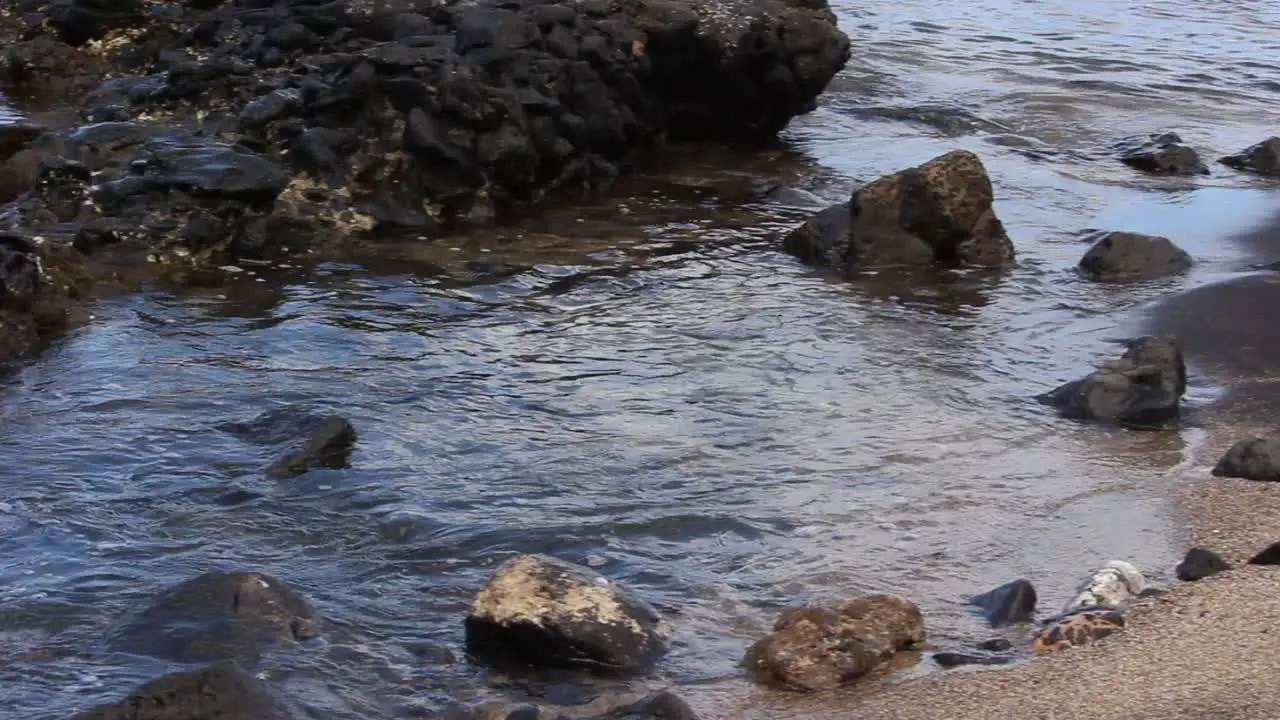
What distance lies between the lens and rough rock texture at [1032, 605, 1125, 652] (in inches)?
189

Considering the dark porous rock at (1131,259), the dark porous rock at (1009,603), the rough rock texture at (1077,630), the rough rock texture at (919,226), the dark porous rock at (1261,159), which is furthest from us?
the dark porous rock at (1261,159)

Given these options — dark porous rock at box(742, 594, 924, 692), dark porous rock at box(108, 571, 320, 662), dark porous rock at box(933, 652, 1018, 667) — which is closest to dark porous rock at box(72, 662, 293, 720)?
dark porous rock at box(108, 571, 320, 662)

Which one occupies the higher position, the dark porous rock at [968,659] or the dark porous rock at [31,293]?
the dark porous rock at [31,293]

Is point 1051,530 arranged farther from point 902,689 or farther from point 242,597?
point 242,597

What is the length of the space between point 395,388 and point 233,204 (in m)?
3.05

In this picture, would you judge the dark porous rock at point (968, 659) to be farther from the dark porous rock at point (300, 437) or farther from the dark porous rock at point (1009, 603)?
the dark porous rock at point (300, 437)

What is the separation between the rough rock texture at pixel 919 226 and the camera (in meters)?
9.87

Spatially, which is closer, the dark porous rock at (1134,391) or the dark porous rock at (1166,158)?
the dark porous rock at (1134,391)

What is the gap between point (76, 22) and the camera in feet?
51.2

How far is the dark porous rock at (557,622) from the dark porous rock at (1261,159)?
9.05m

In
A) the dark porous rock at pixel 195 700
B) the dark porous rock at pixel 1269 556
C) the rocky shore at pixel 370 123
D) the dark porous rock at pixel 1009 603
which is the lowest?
the dark porous rock at pixel 1009 603

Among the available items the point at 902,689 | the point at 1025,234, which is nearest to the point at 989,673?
the point at 902,689

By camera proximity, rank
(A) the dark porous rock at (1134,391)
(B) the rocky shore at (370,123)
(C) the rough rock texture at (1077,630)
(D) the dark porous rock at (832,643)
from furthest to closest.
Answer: (B) the rocky shore at (370,123) → (A) the dark porous rock at (1134,391) → (C) the rough rock texture at (1077,630) → (D) the dark porous rock at (832,643)

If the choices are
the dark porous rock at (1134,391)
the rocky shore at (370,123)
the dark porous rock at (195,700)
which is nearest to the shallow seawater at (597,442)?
the dark porous rock at (1134,391)
